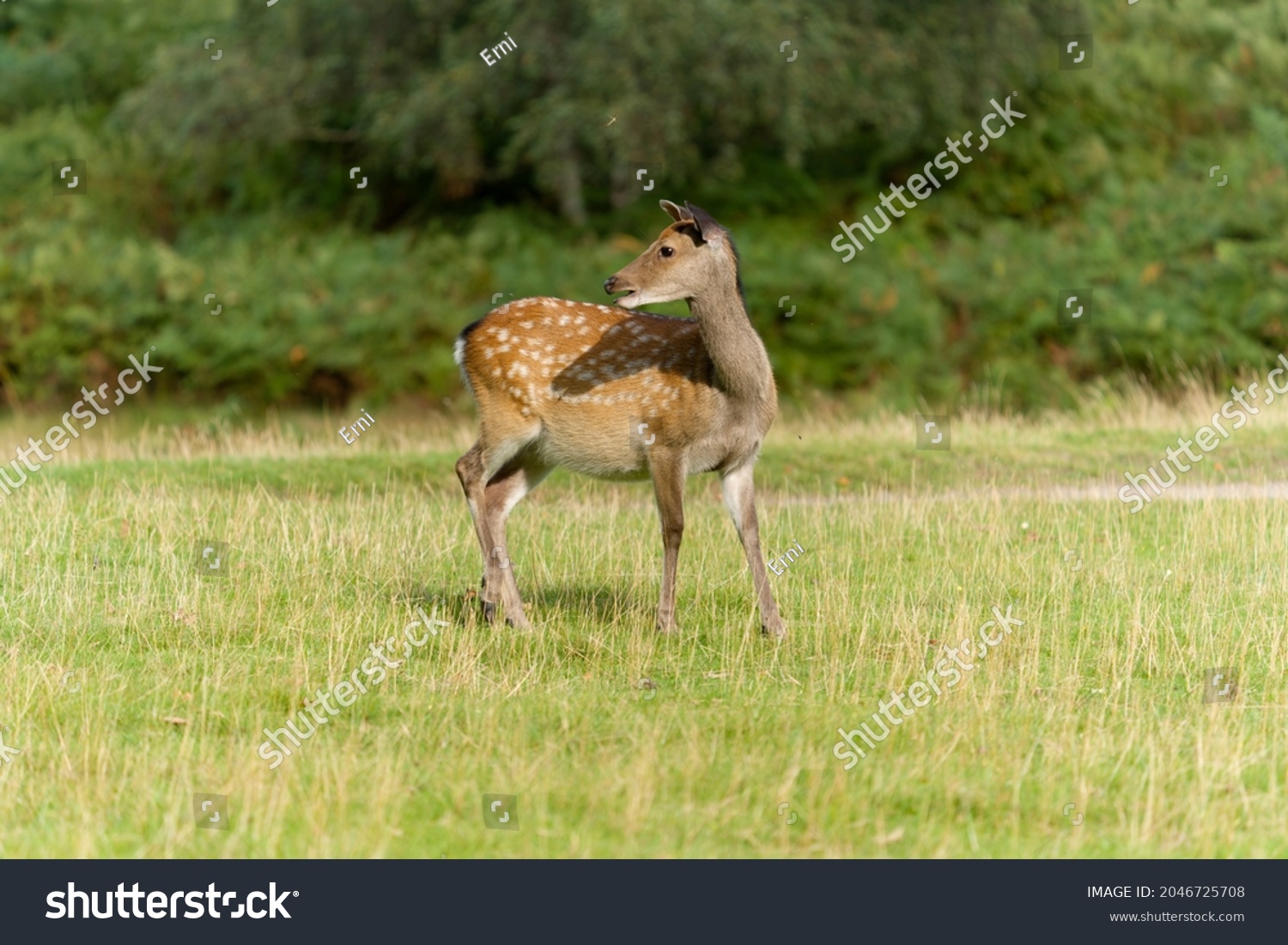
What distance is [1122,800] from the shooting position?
18.1 feet

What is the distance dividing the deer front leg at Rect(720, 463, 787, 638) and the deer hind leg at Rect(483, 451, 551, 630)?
1085 millimetres

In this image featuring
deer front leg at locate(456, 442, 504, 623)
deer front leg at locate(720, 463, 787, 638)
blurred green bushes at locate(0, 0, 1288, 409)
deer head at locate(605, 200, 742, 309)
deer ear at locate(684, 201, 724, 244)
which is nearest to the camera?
deer head at locate(605, 200, 742, 309)

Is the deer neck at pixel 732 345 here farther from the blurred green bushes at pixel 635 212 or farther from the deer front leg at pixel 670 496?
the blurred green bushes at pixel 635 212

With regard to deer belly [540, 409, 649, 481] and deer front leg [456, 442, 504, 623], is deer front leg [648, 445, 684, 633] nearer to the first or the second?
deer belly [540, 409, 649, 481]

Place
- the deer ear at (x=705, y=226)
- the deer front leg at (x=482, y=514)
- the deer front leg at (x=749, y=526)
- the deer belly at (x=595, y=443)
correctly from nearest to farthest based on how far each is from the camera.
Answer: the deer ear at (x=705, y=226), the deer front leg at (x=749, y=526), the deer belly at (x=595, y=443), the deer front leg at (x=482, y=514)

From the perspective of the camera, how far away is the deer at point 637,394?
7.70m

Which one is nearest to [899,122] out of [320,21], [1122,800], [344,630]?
[320,21]

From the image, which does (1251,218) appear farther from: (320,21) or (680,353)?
(680,353)

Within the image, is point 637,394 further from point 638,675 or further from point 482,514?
point 638,675

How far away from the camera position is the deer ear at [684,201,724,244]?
7.66m

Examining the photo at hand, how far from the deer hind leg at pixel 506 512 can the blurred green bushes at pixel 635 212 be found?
1029 cm

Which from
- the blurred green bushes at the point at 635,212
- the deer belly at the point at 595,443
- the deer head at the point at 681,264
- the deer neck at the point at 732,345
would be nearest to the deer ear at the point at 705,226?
the deer head at the point at 681,264

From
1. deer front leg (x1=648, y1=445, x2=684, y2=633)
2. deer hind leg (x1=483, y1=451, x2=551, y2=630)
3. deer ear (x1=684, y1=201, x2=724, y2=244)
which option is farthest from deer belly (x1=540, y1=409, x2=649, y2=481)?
deer ear (x1=684, y1=201, x2=724, y2=244)

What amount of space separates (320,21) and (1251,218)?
39.0 feet
